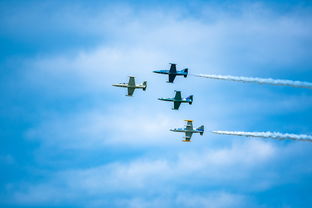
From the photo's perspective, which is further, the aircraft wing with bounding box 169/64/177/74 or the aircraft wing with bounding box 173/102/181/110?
the aircraft wing with bounding box 173/102/181/110

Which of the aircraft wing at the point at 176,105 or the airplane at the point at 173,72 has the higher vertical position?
the airplane at the point at 173,72

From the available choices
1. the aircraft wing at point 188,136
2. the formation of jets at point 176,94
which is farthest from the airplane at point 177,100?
the aircraft wing at point 188,136

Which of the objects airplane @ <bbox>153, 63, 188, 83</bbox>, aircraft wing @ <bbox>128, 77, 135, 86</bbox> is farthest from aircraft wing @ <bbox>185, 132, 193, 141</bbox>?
airplane @ <bbox>153, 63, 188, 83</bbox>

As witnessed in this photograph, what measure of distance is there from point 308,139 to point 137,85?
150 ft

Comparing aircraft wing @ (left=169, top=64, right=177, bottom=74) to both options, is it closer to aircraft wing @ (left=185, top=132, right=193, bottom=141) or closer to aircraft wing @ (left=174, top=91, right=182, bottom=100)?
aircraft wing @ (left=174, top=91, right=182, bottom=100)

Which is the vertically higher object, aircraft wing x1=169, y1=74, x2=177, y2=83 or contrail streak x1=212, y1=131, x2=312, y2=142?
aircraft wing x1=169, y1=74, x2=177, y2=83

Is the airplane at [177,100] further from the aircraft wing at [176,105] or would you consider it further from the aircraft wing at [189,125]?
the aircraft wing at [189,125]

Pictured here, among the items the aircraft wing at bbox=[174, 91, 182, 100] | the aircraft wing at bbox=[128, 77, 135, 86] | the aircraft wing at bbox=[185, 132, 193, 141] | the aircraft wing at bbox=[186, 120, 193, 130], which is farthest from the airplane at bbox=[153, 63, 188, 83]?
the aircraft wing at bbox=[185, 132, 193, 141]

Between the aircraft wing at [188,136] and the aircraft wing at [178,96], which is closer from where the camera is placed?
the aircraft wing at [178,96]

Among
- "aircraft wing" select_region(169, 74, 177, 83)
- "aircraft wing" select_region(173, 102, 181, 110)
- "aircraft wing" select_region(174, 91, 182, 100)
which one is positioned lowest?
"aircraft wing" select_region(173, 102, 181, 110)

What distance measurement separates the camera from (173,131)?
14375cm

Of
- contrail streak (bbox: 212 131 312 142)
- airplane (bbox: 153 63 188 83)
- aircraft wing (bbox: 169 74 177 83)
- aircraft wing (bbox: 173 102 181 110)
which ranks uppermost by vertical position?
airplane (bbox: 153 63 188 83)

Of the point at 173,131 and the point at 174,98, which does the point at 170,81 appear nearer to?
the point at 174,98

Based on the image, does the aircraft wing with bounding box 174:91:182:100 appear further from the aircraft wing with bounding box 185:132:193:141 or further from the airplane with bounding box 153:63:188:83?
the aircraft wing with bounding box 185:132:193:141
